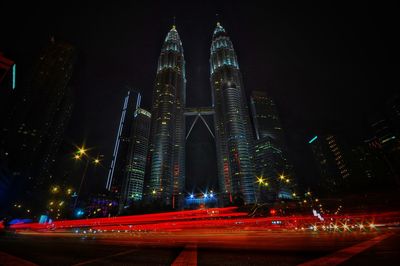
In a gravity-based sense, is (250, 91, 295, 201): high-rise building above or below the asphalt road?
above

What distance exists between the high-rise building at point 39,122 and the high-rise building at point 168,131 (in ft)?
158

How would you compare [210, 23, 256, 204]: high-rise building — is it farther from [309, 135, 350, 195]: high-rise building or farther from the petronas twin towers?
[309, 135, 350, 195]: high-rise building

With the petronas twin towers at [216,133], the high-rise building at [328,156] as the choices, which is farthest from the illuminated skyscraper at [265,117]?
the petronas twin towers at [216,133]

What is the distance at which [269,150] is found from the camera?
152 m

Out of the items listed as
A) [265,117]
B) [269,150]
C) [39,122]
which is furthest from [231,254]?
[265,117]

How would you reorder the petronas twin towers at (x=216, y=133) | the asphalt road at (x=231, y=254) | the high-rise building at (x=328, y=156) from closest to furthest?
the asphalt road at (x=231, y=254) → the petronas twin towers at (x=216, y=133) → the high-rise building at (x=328, y=156)

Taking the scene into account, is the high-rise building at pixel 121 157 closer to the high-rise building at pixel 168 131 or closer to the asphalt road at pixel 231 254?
the high-rise building at pixel 168 131

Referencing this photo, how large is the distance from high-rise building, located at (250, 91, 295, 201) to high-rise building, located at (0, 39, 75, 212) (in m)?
103

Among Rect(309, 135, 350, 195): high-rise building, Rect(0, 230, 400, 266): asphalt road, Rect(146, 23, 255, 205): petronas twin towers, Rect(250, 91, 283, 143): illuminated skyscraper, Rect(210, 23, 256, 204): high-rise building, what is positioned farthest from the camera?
Rect(250, 91, 283, 143): illuminated skyscraper

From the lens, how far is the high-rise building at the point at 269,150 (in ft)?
451

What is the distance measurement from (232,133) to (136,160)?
88.1 meters

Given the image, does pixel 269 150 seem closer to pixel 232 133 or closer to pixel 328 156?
pixel 232 133

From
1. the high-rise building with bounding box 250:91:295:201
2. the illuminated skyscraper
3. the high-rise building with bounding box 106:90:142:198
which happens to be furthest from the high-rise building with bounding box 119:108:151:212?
the illuminated skyscraper

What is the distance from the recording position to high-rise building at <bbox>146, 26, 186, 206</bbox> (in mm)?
115188
